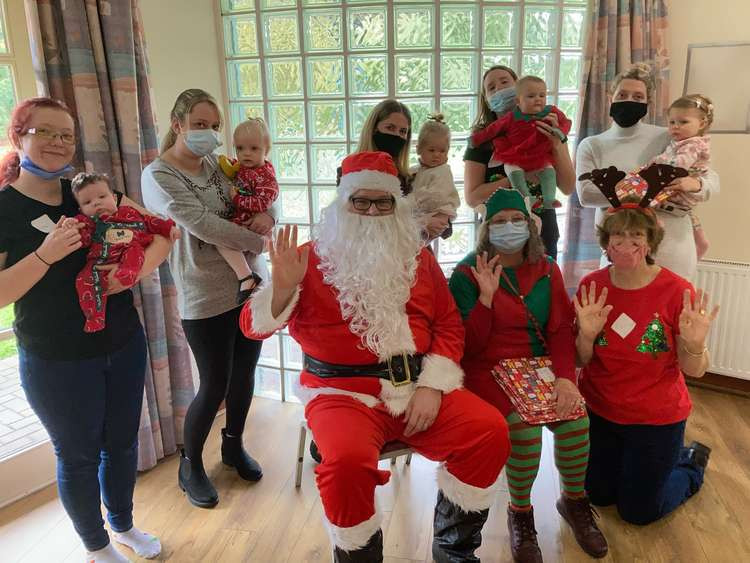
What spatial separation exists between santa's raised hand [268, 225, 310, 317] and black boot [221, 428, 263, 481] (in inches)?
37.0

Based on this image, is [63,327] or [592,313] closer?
[63,327]

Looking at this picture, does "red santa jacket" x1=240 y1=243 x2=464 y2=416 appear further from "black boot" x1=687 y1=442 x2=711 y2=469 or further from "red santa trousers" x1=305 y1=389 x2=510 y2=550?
"black boot" x1=687 y1=442 x2=711 y2=469

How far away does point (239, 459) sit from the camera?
7.85 ft

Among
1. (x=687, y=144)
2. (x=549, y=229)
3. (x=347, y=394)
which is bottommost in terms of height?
(x=347, y=394)

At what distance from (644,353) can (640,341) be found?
0.15ft

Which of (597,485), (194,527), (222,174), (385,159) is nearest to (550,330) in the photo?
(597,485)

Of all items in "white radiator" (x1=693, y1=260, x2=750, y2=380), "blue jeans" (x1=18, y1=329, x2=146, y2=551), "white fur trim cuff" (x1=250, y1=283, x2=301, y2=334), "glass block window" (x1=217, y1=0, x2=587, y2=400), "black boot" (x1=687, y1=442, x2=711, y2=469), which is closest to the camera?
"blue jeans" (x1=18, y1=329, x2=146, y2=551)

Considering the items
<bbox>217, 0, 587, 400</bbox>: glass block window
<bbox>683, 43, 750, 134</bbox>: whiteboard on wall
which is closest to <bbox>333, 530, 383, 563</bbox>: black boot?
<bbox>217, 0, 587, 400</bbox>: glass block window

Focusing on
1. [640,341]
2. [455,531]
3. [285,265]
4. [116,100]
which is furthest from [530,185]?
[116,100]

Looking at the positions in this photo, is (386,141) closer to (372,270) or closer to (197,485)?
(372,270)

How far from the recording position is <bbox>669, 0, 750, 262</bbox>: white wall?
110 inches

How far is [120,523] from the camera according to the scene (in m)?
1.94

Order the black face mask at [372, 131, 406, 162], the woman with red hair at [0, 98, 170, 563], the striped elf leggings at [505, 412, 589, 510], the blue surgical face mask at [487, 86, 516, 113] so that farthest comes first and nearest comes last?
the blue surgical face mask at [487, 86, 516, 113]
the black face mask at [372, 131, 406, 162]
the striped elf leggings at [505, 412, 589, 510]
the woman with red hair at [0, 98, 170, 563]

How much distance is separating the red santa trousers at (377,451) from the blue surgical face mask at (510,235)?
0.51 m
